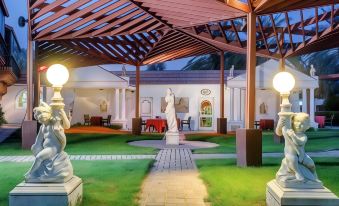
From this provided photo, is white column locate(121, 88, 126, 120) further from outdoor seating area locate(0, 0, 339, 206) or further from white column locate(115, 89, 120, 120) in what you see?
white column locate(115, 89, 120, 120)

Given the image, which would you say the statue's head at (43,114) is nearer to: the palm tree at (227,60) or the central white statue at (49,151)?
the central white statue at (49,151)

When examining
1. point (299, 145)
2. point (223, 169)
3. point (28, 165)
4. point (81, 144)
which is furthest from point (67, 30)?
point (299, 145)

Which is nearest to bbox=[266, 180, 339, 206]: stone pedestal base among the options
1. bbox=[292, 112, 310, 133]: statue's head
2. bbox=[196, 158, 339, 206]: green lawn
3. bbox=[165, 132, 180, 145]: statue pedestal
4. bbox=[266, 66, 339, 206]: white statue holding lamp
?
bbox=[266, 66, 339, 206]: white statue holding lamp

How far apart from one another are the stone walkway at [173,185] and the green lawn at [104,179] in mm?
185

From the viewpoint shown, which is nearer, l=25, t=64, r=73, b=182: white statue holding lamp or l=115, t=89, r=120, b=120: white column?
l=25, t=64, r=73, b=182: white statue holding lamp

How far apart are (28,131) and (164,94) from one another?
13283 millimetres

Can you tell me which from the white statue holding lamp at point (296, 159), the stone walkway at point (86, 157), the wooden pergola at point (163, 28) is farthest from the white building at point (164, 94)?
the white statue holding lamp at point (296, 159)

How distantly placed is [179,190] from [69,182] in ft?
7.03

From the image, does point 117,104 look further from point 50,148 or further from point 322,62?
point 322,62

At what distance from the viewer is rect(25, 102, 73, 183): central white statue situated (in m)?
4.61

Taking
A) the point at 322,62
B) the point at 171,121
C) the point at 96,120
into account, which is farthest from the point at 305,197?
the point at 322,62

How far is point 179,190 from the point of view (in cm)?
629

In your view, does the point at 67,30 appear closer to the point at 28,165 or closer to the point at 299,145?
the point at 28,165

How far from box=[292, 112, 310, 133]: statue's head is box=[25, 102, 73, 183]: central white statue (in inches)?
113
